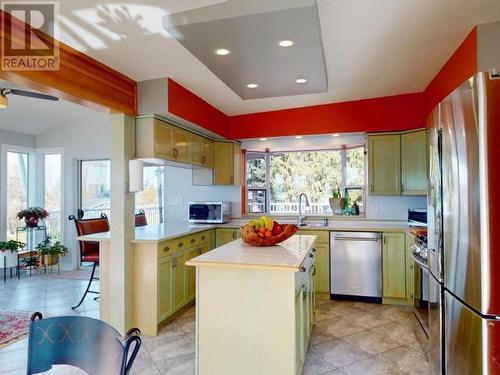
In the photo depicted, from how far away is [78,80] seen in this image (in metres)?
2.56

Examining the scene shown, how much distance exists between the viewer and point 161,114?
10.6 ft

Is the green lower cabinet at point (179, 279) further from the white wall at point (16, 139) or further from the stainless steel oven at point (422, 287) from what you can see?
the white wall at point (16, 139)

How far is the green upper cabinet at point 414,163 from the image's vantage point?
13.1 feet

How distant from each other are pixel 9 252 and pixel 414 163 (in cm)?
611

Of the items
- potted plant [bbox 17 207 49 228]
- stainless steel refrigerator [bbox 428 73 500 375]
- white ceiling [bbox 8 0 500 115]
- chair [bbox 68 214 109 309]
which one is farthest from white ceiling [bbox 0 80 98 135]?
stainless steel refrigerator [bbox 428 73 500 375]

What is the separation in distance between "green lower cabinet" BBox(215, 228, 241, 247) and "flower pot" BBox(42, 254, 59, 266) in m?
3.05

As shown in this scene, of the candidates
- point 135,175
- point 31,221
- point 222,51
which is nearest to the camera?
point 222,51

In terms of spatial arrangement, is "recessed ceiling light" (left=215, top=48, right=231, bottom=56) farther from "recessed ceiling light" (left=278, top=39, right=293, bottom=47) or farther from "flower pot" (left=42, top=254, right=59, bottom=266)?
"flower pot" (left=42, top=254, right=59, bottom=266)

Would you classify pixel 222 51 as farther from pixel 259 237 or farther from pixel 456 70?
pixel 456 70

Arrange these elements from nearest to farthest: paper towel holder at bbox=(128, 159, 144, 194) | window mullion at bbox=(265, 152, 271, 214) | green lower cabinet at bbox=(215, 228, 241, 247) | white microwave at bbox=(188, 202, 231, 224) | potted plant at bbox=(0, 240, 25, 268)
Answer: paper towel holder at bbox=(128, 159, 144, 194) < green lower cabinet at bbox=(215, 228, 241, 247) < white microwave at bbox=(188, 202, 231, 224) < potted plant at bbox=(0, 240, 25, 268) < window mullion at bbox=(265, 152, 271, 214)

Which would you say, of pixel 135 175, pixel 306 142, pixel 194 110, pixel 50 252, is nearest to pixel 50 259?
pixel 50 252

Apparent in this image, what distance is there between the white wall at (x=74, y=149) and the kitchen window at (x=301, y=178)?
2806 millimetres

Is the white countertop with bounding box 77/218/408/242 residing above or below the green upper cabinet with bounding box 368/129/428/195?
below

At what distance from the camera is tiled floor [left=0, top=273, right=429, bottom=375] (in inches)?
99.0
